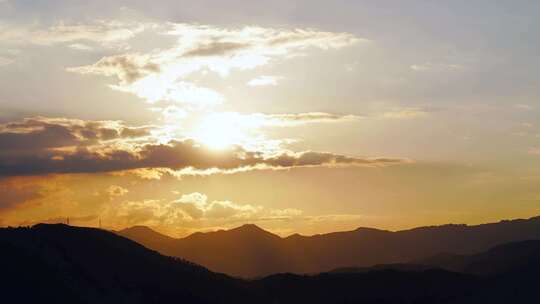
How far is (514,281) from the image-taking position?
407 feet

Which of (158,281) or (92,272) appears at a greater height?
(92,272)

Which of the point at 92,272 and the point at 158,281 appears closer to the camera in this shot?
the point at 92,272

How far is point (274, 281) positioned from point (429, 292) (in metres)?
31.8

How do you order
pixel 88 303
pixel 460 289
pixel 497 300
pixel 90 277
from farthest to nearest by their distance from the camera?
pixel 460 289
pixel 497 300
pixel 90 277
pixel 88 303

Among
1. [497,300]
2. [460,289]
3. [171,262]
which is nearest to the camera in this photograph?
[497,300]

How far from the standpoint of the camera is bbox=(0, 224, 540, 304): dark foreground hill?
10119cm

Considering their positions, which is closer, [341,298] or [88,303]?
[88,303]

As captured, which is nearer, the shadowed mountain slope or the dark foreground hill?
the shadowed mountain slope

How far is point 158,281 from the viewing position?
11600 centimetres

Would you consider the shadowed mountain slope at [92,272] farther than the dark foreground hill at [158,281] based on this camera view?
No

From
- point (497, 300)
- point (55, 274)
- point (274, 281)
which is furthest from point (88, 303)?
point (497, 300)

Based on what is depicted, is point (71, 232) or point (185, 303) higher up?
point (71, 232)

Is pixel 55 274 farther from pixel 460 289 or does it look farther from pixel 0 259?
pixel 460 289

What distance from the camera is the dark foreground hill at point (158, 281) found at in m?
101
